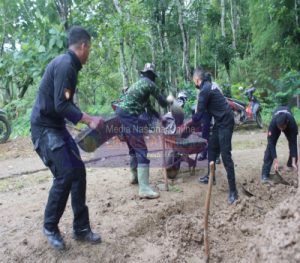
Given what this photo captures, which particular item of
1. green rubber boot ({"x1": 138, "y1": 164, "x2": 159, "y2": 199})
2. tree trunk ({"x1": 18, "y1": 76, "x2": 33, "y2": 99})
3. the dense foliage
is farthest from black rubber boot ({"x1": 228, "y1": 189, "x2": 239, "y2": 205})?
tree trunk ({"x1": 18, "y1": 76, "x2": 33, "y2": 99})

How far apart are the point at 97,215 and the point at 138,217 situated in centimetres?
55

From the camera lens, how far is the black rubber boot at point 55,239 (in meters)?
4.15

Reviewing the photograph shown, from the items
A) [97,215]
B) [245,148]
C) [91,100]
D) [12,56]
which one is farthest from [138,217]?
[91,100]

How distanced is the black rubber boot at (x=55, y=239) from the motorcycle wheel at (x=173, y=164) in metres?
2.68

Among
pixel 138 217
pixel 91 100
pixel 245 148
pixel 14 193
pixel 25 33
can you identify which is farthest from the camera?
pixel 91 100

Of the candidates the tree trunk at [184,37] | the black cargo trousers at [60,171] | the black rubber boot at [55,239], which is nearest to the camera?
Result: the black cargo trousers at [60,171]

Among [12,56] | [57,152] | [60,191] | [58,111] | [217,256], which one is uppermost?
[12,56]

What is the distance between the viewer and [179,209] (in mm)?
5457

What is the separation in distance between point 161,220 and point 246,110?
8163mm

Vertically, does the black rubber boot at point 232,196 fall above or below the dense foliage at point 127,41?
below

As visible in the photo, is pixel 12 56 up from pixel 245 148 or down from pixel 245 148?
up

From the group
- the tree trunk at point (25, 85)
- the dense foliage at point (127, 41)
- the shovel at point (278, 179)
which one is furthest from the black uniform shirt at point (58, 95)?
the tree trunk at point (25, 85)

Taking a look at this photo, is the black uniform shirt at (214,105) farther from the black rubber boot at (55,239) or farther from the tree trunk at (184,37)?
the tree trunk at (184,37)

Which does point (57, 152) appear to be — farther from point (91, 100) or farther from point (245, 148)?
point (91, 100)
